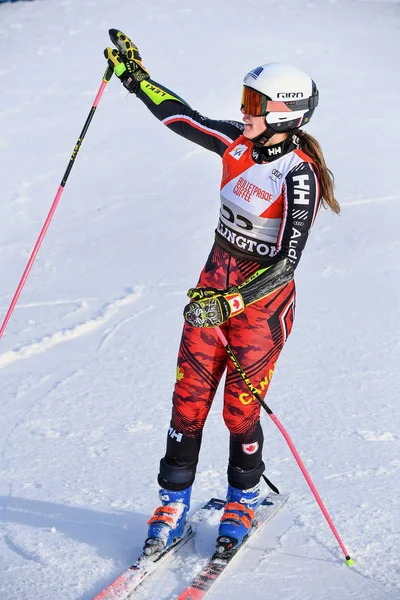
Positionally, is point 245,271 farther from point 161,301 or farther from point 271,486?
point 161,301

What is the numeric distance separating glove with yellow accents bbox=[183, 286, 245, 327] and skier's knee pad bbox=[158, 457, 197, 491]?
79 cm

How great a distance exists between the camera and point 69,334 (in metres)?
6.61

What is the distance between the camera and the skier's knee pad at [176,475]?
12.7 feet

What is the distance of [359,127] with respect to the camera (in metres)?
10.5

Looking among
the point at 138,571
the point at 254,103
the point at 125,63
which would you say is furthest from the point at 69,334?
the point at 254,103

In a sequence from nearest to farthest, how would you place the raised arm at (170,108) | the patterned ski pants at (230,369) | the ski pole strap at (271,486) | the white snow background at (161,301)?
the patterned ski pants at (230,369) → the raised arm at (170,108) → the white snow background at (161,301) → the ski pole strap at (271,486)

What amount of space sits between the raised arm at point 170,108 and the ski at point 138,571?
5.95 feet

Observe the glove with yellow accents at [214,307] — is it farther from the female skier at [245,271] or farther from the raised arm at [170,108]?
the raised arm at [170,108]

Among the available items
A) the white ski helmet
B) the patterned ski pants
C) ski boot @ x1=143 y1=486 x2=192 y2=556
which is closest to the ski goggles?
the white ski helmet

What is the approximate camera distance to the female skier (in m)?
3.44

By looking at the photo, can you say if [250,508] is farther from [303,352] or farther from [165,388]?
[303,352]

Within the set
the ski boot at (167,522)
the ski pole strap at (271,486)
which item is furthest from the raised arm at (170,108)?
the ski pole strap at (271,486)

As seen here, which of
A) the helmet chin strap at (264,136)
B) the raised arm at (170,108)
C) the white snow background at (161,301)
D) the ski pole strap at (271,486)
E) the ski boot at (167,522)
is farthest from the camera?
the ski pole strap at (271,486)

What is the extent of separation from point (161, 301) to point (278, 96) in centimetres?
383
